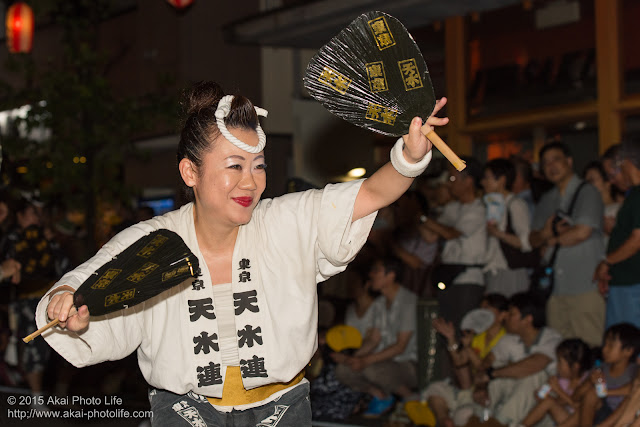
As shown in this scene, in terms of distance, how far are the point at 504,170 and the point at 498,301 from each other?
3.09ft

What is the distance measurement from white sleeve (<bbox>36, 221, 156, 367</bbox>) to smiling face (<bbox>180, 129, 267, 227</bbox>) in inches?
10.2

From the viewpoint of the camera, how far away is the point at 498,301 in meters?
4.67

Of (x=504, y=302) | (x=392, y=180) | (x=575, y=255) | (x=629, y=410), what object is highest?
(x=392, y=180)

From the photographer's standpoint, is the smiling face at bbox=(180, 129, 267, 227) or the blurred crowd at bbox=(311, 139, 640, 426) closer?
the smiling face at bbox=(180, 129, 267, 227)

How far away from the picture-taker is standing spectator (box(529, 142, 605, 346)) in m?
4.75

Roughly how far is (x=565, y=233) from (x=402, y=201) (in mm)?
1215

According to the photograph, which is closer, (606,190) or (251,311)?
(251,311)

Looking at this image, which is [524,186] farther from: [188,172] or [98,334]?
[98,334]

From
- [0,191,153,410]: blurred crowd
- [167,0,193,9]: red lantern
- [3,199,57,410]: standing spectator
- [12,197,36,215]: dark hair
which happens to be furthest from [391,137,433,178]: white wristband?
[167,0,193,9]: red lantern

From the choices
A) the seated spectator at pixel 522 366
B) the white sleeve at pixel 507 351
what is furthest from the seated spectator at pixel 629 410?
the white sleeve at pixel 507 351

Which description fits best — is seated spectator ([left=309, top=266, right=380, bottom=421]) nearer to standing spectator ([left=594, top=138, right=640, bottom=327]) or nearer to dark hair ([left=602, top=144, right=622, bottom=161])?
standing spectator ([left=594, top=138, right=640, bottom=327])

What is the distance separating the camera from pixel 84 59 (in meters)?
7.19

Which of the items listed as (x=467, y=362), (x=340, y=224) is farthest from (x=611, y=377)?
(x=340, y=224)

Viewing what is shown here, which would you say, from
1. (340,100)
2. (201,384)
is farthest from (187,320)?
(340,100)
